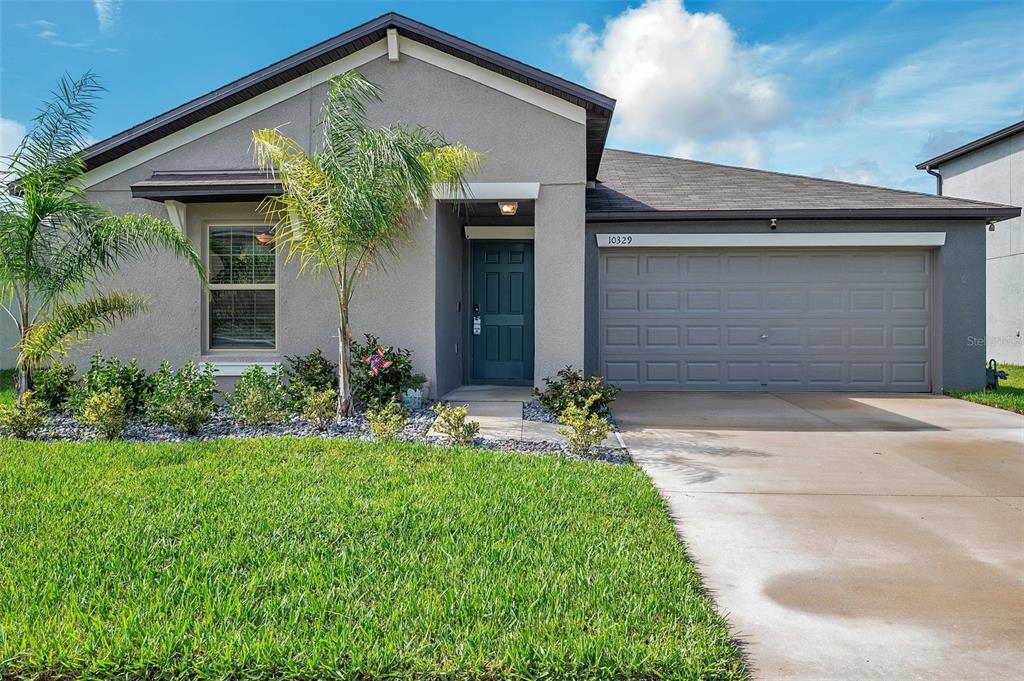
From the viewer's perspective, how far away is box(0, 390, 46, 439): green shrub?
6414mm

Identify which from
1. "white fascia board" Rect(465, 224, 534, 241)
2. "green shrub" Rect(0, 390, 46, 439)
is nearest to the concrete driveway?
"white fascia board" Rect(465, 224, 534, 241)

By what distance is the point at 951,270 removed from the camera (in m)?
10.7

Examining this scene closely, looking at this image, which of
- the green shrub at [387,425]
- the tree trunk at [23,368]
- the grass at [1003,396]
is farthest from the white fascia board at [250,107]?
the grass at [1003,396]

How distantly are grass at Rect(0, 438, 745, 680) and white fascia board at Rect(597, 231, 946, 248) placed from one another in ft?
21.1

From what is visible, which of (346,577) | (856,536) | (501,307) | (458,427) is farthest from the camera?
(501,307)

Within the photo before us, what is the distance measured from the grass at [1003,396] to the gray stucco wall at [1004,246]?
442 cm

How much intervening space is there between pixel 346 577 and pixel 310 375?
17.4 ft

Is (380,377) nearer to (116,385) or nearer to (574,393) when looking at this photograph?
(574,393)

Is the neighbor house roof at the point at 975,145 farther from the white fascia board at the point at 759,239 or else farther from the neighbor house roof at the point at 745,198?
the white fascia board at the point at 759,239

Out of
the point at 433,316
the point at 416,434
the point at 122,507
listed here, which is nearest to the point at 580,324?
the point at 433,316

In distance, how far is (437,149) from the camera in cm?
723

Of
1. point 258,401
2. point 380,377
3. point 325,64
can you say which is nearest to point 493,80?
point 325,64

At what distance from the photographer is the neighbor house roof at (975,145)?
15.6 m

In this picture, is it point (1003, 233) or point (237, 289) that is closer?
point (237, 289)
